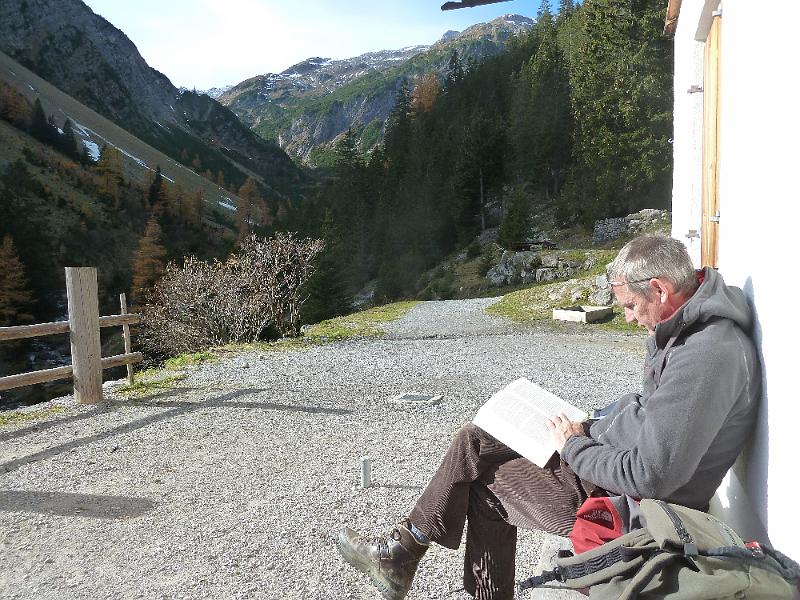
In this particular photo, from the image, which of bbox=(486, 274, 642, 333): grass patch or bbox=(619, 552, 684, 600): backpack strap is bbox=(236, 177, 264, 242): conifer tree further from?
bbox=(619, 552, 684, 600): backpack strap

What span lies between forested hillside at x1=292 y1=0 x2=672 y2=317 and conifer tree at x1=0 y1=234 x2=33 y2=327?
20.1 meters

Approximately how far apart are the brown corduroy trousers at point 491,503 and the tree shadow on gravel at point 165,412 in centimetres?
385

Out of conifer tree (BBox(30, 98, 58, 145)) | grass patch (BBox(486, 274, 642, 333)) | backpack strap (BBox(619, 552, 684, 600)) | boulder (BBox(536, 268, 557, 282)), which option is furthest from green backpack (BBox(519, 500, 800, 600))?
conifer tree (BBox(30, 98, 58, 145))

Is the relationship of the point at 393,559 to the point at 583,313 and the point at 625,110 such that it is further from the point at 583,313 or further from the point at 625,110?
the point at 625,110

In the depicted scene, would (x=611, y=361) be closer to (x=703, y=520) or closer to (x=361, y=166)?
(x=703, y=520)

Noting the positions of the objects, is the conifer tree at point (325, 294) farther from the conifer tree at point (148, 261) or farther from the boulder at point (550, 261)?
the conifer tree at point (148, 261)

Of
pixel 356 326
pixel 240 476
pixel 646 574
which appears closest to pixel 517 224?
pixel 356 326

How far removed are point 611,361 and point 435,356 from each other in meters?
2.54

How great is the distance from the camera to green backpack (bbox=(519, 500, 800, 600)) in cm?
145

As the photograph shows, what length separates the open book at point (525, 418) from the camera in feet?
7.26

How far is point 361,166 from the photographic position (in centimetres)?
5684

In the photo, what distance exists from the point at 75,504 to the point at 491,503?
287 centimetres

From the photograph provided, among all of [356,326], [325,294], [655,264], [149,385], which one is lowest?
[325,294]

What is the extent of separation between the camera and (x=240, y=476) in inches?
178
